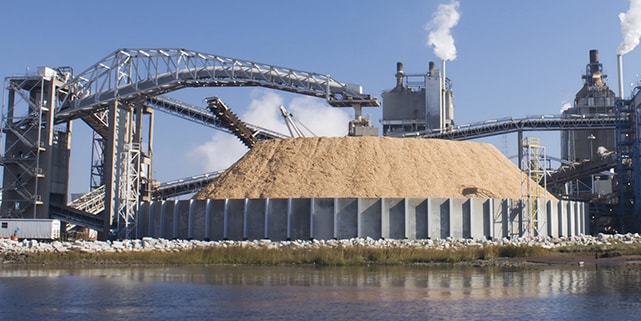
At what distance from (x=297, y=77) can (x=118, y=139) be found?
53.1 feet

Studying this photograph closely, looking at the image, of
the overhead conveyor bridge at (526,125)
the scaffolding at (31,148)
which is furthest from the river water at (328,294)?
the overhead conveyor bridge at (526,125)

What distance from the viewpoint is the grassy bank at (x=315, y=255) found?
42.4 m

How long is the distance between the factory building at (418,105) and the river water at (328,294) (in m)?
76.0

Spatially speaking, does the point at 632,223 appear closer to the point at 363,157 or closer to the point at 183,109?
the point at 363,157

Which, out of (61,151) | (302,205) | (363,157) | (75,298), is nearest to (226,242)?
(302,205)

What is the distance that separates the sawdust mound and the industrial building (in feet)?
8.94

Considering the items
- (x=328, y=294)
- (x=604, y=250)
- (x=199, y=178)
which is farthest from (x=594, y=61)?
(x=328, y=294)

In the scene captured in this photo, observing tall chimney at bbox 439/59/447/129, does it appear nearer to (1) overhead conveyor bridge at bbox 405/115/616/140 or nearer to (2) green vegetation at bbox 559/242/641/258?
(1) overhead conveyor bridge at bbox 405/115/616/140

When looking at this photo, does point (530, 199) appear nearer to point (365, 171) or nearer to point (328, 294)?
point (365, 171)

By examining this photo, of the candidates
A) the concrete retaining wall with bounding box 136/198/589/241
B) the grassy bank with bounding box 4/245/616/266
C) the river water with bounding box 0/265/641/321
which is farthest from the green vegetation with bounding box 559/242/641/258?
the concrete retaining wall with bounding box 136/198/589/241

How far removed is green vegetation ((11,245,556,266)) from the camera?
42353 millimetres

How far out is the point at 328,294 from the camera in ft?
89.9

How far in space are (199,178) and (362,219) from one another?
33.1 meters

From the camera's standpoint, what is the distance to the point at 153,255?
45031 millimetres
